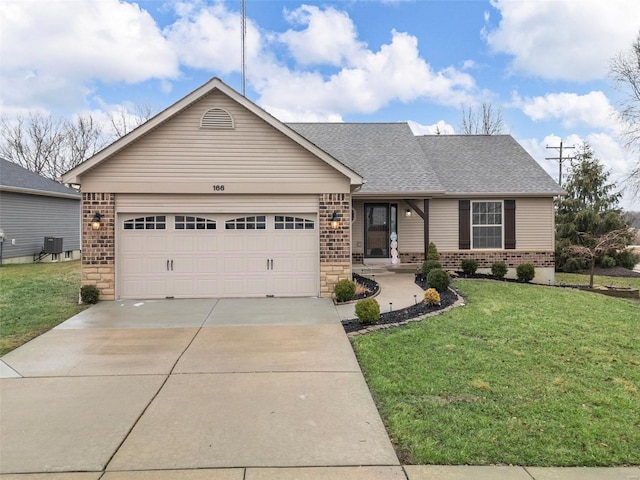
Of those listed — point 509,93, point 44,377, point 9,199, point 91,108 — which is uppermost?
point 91,108

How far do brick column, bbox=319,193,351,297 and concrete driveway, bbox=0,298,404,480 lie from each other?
2889 millimetres

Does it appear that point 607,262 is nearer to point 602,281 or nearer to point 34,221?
point 602,281

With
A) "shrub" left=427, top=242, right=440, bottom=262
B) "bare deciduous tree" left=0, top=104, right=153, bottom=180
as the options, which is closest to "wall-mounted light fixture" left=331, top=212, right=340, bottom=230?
"shrub" left=427, top=242, right=440, bottom=262

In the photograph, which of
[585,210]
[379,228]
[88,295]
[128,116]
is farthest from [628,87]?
[128,116]

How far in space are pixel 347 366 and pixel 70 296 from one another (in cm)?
886

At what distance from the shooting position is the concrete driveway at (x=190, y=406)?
3.22 meters

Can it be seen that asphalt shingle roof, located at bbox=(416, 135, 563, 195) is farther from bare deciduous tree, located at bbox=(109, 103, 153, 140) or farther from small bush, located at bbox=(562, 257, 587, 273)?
bare deciduous tree, located at bbox=(109, 103, 153, 140)

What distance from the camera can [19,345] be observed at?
6.46 meters

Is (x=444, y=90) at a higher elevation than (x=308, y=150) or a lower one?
higher

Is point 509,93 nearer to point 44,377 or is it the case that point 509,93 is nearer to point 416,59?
point 416,59

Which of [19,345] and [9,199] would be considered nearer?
[19,345]

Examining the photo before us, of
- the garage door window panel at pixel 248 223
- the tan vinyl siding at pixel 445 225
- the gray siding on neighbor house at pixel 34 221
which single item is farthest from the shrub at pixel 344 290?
the gray siding on neighbor house at pixel 34 221

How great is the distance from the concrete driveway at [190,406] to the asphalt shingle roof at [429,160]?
8.58 m

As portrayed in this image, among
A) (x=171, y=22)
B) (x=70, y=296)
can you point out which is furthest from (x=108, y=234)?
(x=171, y=22)
